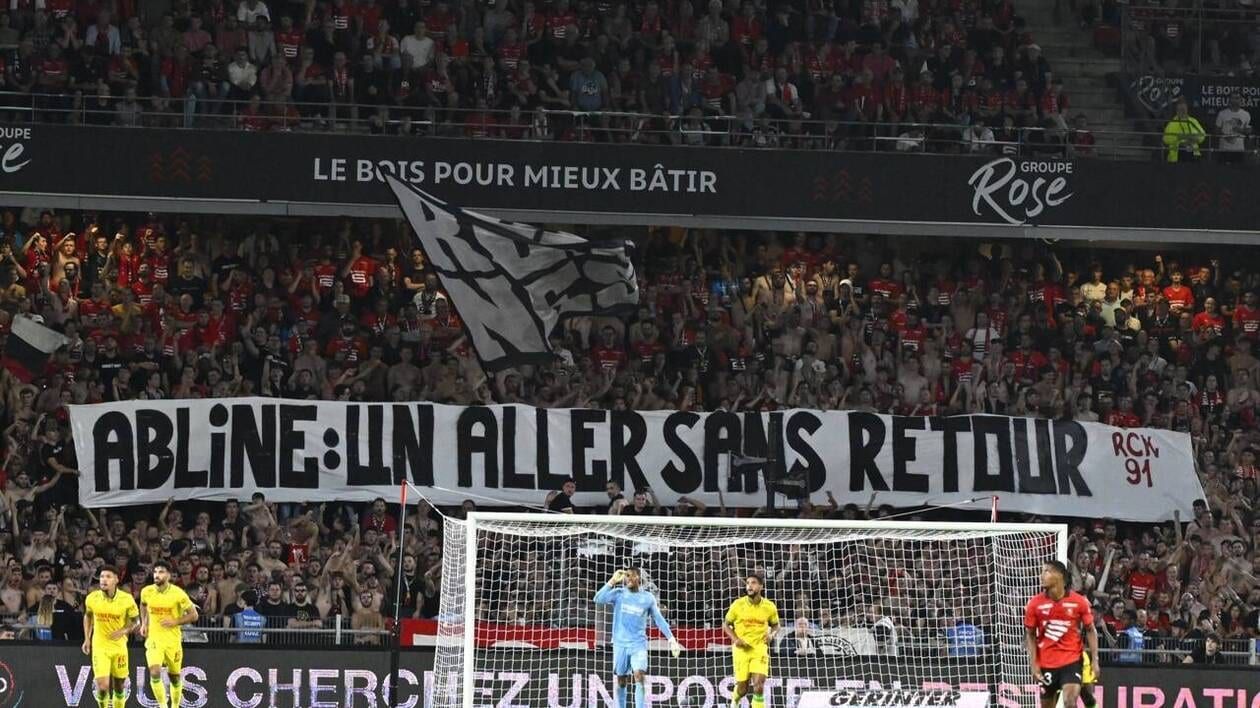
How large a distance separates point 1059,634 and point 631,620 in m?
5.53

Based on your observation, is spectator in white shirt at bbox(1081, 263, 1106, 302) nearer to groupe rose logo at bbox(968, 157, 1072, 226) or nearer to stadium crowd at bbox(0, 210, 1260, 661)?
stadium crowd at bbox(0, 210, 1260, 661)

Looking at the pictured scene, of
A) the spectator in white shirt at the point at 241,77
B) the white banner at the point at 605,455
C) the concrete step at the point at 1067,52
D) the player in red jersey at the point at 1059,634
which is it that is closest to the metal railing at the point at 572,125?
the spectator in white shirt at the point at 241,77

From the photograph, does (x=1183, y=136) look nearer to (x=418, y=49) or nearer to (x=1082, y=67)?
(x=1082, y=67)

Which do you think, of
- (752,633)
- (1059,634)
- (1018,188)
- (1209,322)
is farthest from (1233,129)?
(1059,634)

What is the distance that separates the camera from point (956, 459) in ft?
90.1

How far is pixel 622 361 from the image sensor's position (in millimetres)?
28391

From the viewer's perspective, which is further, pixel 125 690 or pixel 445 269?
pixel 445 269

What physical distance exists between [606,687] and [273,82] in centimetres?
983

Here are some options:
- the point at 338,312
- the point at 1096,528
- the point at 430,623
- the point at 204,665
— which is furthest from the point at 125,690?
the point at 1096,528

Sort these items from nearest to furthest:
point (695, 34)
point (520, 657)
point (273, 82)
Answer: point (520, 657) < point (273, 82) < point (695, 34)

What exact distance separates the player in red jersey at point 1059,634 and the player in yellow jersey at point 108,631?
28.4ft

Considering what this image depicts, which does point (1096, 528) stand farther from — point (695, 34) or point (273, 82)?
point (273, 82)

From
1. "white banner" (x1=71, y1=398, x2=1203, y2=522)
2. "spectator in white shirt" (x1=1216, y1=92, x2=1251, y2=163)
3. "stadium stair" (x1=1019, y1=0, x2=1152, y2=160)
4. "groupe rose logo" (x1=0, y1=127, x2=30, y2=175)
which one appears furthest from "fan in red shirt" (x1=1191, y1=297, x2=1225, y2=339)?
"groupe rose logo" (x1=0, y1=127, x2=30, y2=175)

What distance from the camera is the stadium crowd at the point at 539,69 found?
27891mm
